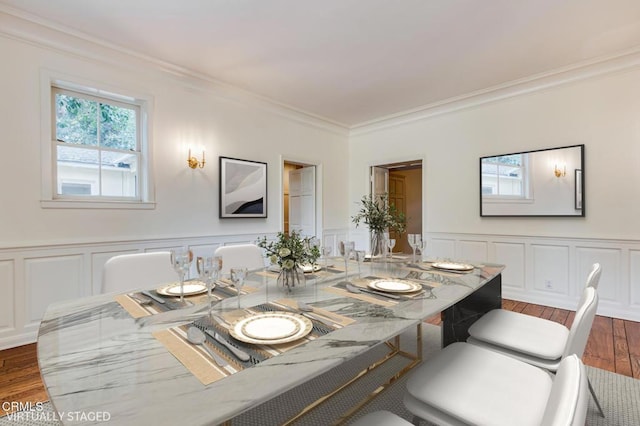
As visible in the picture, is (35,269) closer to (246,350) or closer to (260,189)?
(260,189)

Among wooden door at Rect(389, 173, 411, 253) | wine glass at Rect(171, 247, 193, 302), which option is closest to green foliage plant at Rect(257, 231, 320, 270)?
wine glass at Rect(171, 247, 193, 302)

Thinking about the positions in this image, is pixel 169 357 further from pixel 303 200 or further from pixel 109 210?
pixel 303 200

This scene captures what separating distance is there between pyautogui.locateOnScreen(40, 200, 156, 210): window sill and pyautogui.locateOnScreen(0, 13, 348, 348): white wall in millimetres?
39

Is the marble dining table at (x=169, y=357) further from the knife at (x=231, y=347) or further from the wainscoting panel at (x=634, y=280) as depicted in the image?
the wainscoting panel at (x=634, y=280)

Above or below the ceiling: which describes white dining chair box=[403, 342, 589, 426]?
below

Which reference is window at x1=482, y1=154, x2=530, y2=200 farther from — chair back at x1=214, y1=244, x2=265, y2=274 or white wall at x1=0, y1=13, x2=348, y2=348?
chair back at x1=214, y1=244, x2=265, y2=274

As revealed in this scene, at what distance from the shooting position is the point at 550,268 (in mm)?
3373

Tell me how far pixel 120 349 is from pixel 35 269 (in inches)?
94.9

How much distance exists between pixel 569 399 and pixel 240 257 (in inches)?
78.0

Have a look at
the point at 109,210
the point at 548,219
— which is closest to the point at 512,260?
the point at 548,219

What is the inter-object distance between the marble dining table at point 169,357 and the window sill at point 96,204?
179 centimetres

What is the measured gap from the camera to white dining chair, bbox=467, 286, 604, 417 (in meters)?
1.39

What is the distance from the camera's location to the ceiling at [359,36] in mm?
2232

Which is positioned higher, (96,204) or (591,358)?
(96,204)
